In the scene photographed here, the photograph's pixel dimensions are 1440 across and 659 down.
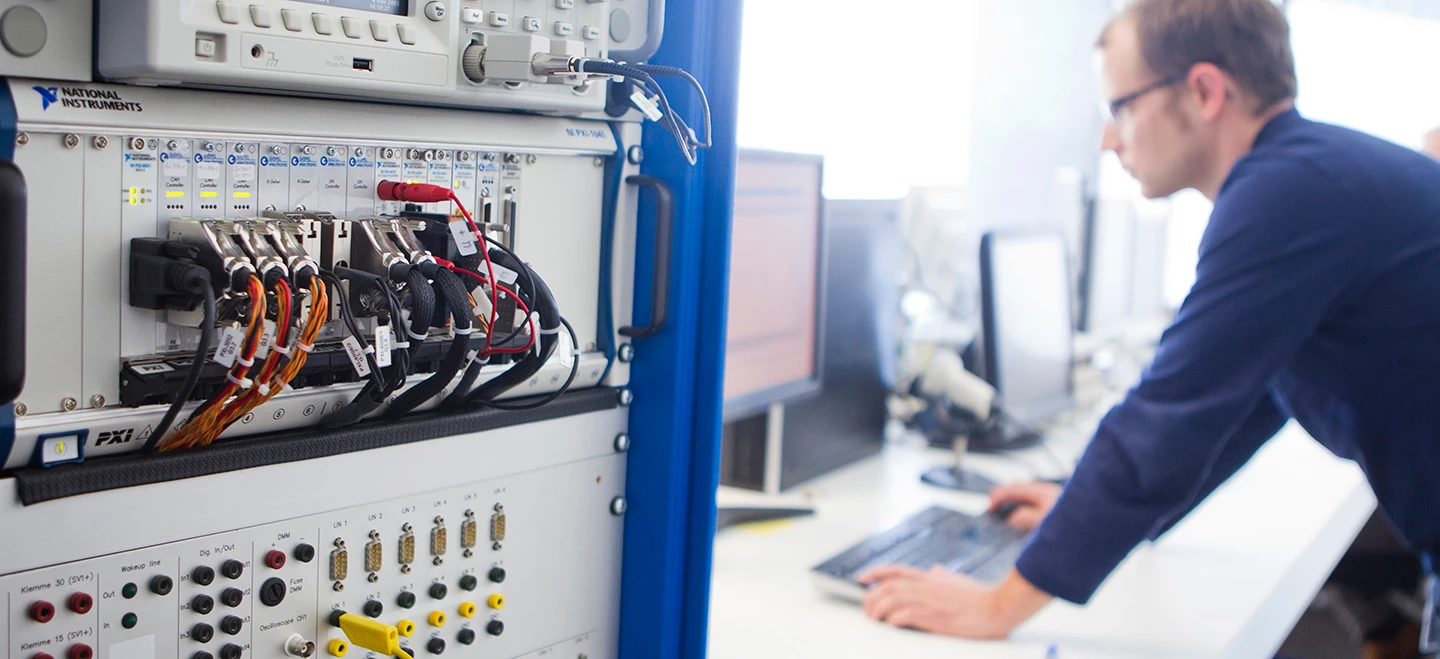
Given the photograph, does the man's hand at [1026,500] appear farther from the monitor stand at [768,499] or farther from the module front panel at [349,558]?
the module front panel at [349,558]

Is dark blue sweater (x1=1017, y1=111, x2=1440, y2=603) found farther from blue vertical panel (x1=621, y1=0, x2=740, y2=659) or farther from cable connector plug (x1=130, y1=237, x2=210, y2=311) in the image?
cable connector plug (x1=130, y1=237, x2=210, y2=311)

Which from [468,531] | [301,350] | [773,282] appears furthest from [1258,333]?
[301,350]

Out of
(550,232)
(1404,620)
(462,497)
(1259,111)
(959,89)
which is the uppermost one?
(959,89)

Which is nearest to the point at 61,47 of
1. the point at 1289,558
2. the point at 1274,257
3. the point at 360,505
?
the point at 360,505

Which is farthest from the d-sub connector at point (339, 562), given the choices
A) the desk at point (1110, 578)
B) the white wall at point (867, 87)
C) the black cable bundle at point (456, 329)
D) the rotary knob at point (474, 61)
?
the white wall at point (867, 87)

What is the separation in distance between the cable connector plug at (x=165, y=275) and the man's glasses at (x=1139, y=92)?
4.41 ft

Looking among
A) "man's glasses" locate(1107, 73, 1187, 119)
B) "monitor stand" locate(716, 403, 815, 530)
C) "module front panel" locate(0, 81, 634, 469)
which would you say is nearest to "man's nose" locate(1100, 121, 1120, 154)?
"man's glasses" locate(1107, 73, 1187, 119)

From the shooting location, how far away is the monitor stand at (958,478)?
1.88 meters

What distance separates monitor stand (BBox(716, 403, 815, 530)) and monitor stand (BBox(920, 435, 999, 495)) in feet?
0.94

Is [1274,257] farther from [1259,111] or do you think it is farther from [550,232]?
[550,232]

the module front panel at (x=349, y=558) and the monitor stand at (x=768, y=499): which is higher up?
the module front panel at (x=349, y=558)

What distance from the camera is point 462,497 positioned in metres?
0.81

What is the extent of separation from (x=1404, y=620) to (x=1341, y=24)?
238cm

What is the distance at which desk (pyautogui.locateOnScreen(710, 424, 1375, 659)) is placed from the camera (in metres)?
1.24
